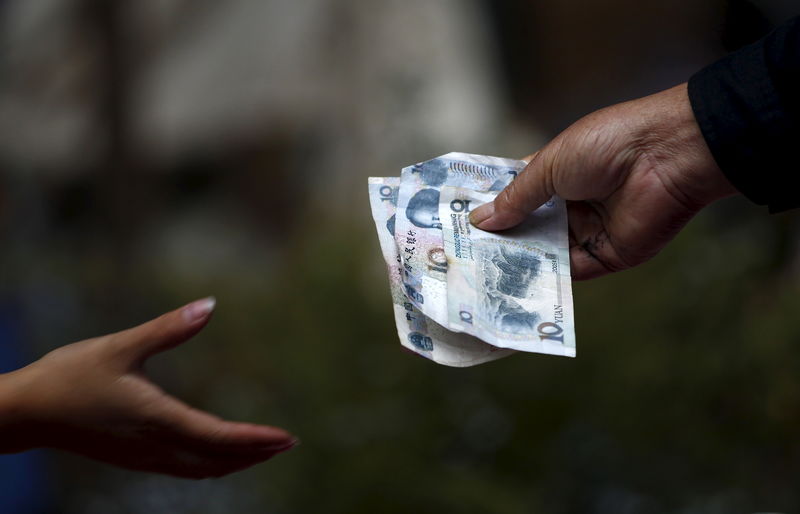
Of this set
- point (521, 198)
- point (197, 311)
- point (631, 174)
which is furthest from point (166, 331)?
point (631, 174)

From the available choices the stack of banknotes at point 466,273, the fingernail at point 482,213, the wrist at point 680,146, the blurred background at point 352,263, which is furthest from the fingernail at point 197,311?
the blurred background at point 352,263

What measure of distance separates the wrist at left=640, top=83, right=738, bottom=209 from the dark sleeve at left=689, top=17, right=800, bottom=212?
1.0 inches

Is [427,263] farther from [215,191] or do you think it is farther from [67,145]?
[67,145]

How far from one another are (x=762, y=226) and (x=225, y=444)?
225 centimetres

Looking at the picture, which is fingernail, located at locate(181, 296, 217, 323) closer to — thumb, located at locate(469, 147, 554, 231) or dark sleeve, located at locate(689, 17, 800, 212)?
thumb, located at locate(469, 147, 554, 231)

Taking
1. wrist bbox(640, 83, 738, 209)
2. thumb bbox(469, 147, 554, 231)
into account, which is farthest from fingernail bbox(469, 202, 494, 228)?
wrist bbox(640, 83, 738, 209)

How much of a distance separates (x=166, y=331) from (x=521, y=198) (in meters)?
0.67

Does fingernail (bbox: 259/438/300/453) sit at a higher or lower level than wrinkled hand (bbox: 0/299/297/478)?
lower

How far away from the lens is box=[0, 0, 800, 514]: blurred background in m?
2.40

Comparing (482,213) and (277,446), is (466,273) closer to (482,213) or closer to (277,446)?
(482,213)

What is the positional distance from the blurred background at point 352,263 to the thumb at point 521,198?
0.99 meters

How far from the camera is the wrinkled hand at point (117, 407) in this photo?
110 centimetres

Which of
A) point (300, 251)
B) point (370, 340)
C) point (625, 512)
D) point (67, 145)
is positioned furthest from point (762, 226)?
point (67, 145)

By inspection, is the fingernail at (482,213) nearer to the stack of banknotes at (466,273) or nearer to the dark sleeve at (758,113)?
the stack of banknotes at (466,273)
